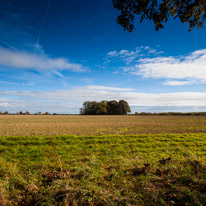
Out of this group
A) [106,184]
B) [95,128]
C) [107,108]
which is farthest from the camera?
[107,108]

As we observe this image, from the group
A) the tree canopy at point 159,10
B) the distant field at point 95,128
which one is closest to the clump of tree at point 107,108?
the distant field at point 95,128

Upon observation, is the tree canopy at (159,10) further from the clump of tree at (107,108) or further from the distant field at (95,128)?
the clump of tree at (107,108)

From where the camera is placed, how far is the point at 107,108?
109 m

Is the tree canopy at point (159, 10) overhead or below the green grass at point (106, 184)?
overhead

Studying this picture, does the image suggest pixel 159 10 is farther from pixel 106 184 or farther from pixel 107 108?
pixel 107 108

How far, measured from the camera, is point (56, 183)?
4527mm

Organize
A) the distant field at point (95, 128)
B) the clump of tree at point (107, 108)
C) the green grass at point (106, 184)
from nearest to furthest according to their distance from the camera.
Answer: the green grass at point (106, 184), the distant field at point (95, 128), the clump of tree at point (107, 108)

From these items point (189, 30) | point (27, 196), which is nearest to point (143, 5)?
point (189, 30)

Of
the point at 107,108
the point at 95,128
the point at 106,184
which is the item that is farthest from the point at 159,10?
the point at 107,108

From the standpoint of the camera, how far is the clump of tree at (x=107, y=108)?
104 metres

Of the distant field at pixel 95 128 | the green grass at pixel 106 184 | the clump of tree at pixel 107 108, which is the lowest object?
the distant field at pixel 95 128

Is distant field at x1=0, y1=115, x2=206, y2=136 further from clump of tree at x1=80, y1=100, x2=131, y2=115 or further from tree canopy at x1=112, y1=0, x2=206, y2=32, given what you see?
clump of tree at x1=80, y1=100, x2=131, y2=115

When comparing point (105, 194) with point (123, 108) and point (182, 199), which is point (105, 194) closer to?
point (182, 199)

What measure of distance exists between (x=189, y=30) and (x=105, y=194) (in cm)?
890
